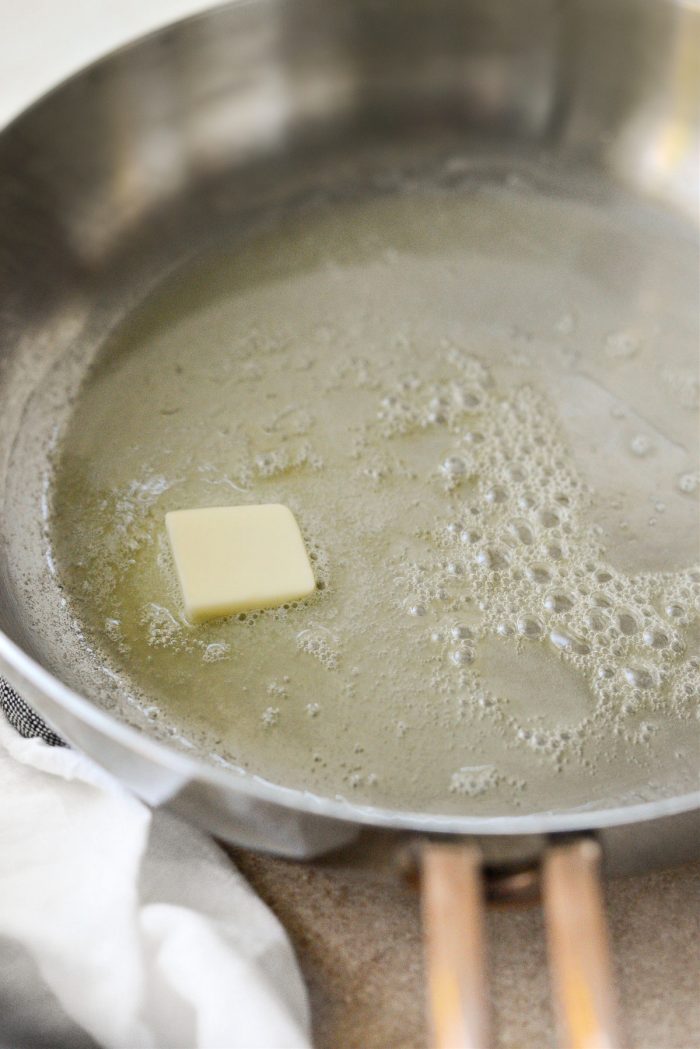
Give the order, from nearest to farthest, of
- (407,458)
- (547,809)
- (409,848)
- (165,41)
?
(409,848) → (547,809) → (407,458) → (165,41)

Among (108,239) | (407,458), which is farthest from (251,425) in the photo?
(108,239)

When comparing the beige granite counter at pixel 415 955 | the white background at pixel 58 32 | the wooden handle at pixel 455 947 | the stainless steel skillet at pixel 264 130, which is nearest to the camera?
the wooden handle at pixel 455 947

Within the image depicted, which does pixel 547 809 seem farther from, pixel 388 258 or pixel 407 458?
pixel 388 258

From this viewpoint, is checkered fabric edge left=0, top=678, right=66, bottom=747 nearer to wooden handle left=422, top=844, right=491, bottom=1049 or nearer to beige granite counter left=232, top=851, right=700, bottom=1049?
beige granite counter left=232, top=851, right=700, bottom=1049

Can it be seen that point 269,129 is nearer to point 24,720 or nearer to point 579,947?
point 24,720

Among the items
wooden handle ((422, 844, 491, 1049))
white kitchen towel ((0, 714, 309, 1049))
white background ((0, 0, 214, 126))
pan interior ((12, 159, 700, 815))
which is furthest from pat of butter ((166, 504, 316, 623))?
white background ((0, 0, 214, 126))

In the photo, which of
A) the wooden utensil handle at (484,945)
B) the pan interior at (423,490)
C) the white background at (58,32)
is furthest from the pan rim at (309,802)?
the white background at (58,32)

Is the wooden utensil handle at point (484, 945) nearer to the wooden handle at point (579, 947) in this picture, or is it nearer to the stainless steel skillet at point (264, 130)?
the wooden handle at point (579, 947)

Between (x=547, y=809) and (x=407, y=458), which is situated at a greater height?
(x=407, y=458)
